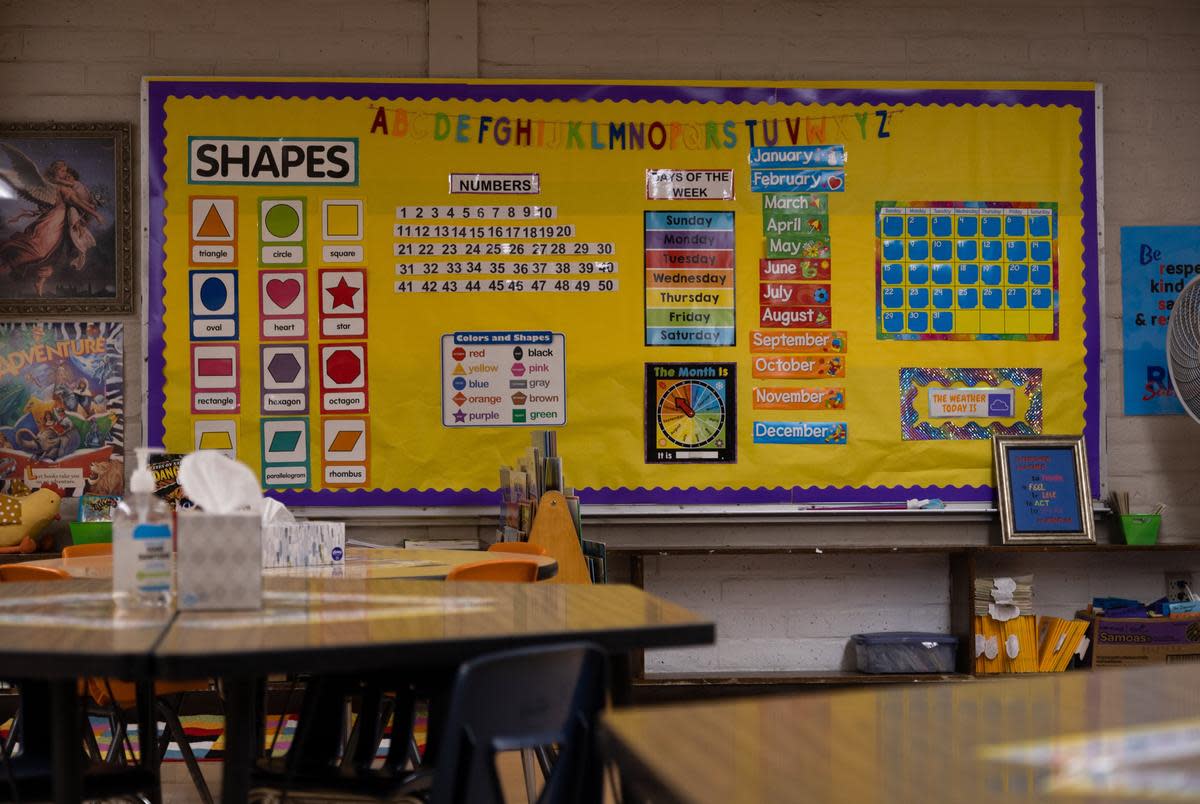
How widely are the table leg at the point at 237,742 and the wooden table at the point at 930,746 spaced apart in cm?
68

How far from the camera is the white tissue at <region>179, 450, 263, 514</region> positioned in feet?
6.19

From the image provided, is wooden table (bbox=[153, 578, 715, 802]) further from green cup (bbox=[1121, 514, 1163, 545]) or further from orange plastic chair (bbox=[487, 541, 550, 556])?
green cup (bbox=[1121, 514, 1163, 545])

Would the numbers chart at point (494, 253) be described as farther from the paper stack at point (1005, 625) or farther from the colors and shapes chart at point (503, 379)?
the paper stack at point (1005, 625)

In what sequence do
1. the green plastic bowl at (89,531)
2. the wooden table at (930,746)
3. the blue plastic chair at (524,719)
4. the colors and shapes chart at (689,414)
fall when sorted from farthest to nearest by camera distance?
the colors and shapes chart at (689,414), the green plastic bowl at (89,531), the blue plastic chair at (524,719), the wooden table at (930,746)

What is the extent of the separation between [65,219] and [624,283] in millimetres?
2223

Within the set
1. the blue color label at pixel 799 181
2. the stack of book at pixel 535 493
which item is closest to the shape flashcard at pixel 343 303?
the stack of book at pixel 535 493

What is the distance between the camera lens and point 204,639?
5.11 ft

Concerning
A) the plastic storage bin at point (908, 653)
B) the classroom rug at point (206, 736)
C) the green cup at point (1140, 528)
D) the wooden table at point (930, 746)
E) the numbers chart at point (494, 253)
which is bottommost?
the classroom rug at point (206, 736)

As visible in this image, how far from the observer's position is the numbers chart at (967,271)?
5.01m

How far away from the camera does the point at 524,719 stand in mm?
1413

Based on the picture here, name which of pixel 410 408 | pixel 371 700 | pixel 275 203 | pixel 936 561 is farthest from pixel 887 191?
pixel 371 700

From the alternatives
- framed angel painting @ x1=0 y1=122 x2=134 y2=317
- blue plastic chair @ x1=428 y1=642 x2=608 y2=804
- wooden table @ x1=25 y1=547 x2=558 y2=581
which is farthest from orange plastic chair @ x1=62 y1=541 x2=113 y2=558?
blue plastic chair @ x1=428 y1=642 x2=608 y2=804

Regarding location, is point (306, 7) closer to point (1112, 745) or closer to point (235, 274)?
point (235, 274)

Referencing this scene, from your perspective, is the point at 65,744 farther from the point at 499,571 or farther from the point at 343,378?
the point at 343,378
